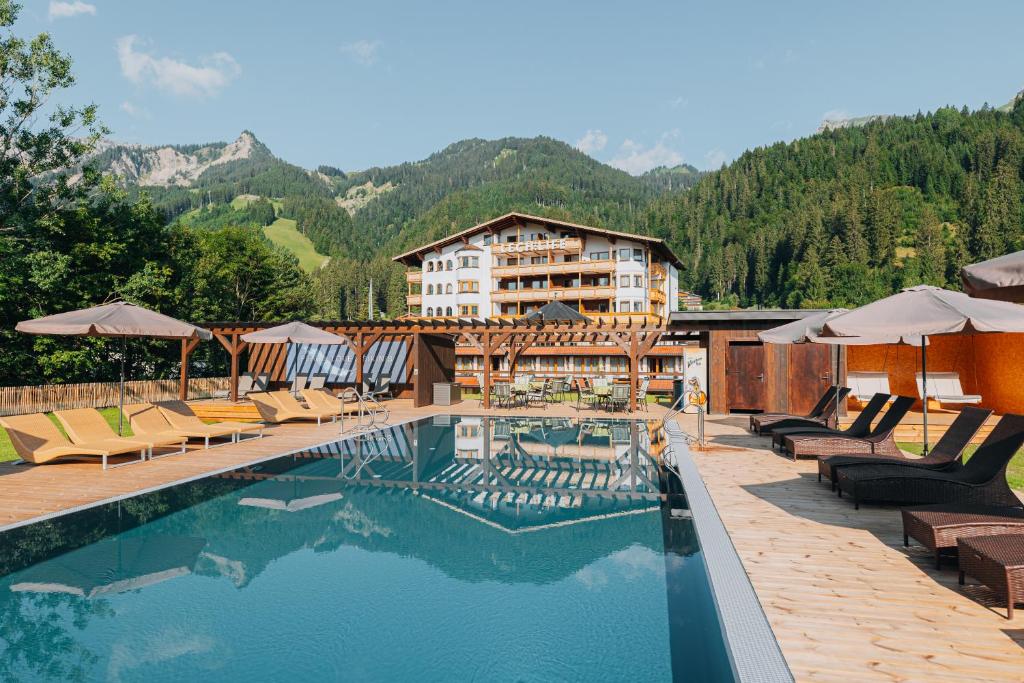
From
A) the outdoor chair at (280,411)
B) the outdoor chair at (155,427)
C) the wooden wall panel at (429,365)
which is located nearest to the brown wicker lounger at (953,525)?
the outdoor chair at (155,427)

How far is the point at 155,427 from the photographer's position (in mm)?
10602

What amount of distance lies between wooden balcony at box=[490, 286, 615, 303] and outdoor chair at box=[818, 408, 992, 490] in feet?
117

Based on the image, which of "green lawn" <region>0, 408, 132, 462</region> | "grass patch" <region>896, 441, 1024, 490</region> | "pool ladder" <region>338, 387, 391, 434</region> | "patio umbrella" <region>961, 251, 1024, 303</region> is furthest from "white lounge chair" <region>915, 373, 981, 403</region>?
"green lawn" <region>0, 408, 132, 462</region>

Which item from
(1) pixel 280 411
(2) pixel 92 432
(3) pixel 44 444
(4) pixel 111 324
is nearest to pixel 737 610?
(2) pixel 92 432

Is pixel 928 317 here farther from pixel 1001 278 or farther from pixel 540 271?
pixel 540 271

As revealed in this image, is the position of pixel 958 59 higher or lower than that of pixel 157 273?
higher

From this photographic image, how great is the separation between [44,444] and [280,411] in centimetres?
543

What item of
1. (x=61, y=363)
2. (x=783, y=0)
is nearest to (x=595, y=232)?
(x=783, y=0)

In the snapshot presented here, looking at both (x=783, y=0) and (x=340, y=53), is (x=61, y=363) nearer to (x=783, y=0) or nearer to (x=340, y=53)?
(x=340, y=53)

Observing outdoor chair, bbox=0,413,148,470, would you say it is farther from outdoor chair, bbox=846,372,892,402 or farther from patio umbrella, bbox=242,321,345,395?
outdoor chair, bbox=846,372,892,402

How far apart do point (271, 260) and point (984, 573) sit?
Result: 1700 inches

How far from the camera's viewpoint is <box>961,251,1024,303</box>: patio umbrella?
5.84 m

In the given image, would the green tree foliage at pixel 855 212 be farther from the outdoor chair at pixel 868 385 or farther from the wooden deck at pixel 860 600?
the wooden deck at pixel 860 600

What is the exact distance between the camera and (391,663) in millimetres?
3951
